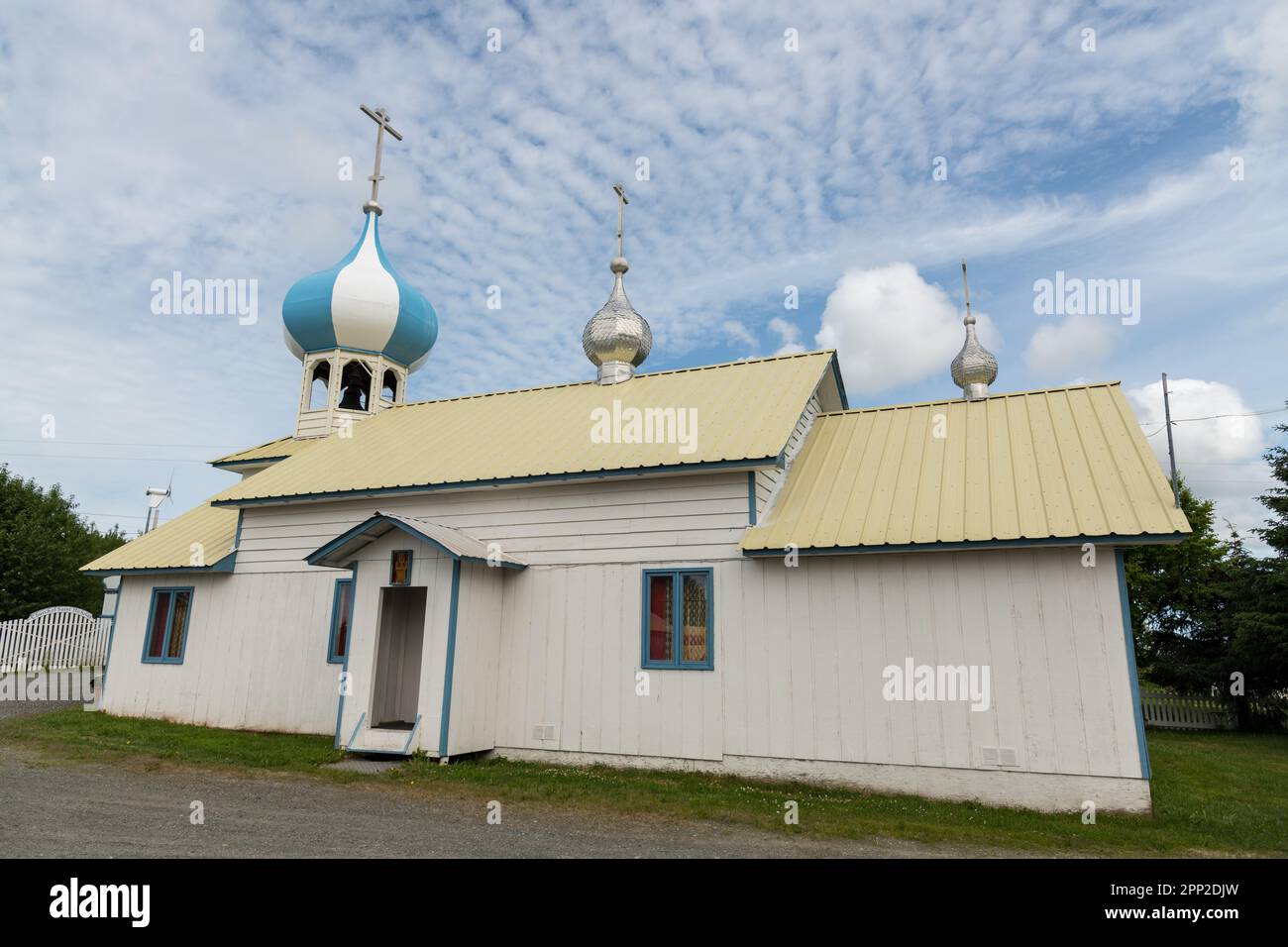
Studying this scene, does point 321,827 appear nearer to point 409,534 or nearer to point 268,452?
point 409,534

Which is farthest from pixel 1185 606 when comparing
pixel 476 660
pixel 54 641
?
pixel 54 641

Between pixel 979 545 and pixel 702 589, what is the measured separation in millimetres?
3596

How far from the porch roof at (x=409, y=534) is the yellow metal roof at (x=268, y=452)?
19.6 feet

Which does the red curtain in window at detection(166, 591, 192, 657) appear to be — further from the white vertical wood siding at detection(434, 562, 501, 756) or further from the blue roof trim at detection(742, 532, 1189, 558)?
the blue roof trim at detection(742, 532, 1189, 558)

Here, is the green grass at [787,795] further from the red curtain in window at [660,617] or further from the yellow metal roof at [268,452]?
the yellow metal roof at [268,452]

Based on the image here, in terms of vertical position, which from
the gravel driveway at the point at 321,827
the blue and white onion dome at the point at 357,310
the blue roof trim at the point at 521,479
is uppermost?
the blue and white onion dome at the point at 357,310

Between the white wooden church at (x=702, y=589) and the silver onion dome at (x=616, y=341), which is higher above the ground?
the silver onion dome at (x=616, y=341)

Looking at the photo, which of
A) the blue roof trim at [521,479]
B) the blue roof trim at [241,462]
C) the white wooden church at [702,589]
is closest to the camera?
the white wooden church at [702,589]

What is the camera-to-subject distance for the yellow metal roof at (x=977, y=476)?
30.8 feet

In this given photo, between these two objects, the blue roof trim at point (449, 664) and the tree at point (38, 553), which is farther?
the tree at point (38, 553)

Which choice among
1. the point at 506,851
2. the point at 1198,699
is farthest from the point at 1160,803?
the point at 1198,699

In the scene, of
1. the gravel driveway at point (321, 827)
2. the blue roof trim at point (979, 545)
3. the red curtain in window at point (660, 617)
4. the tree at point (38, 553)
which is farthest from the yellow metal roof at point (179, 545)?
the tree at point (38, 553)

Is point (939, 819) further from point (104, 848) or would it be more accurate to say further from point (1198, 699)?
point (1198, 699)
